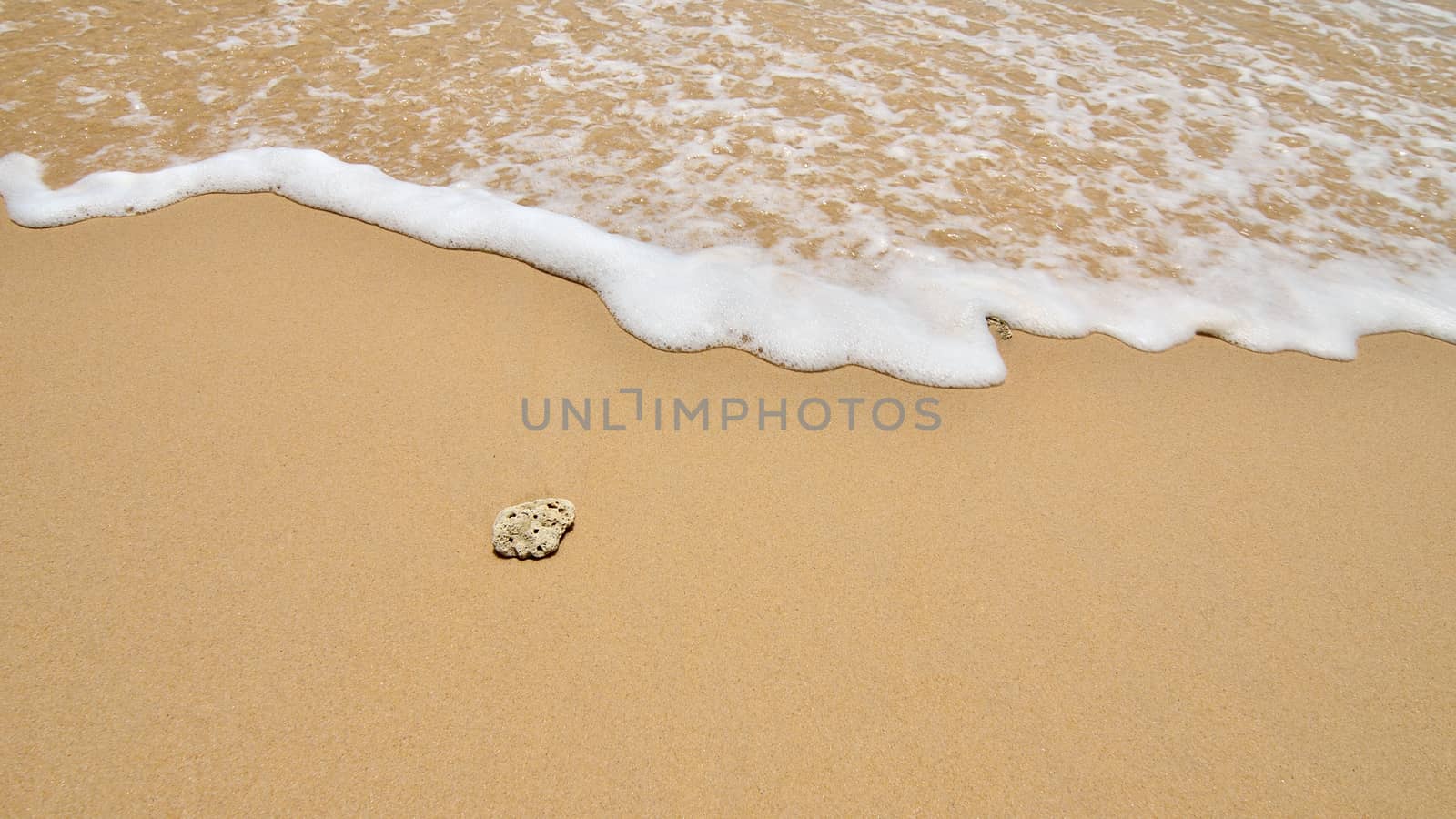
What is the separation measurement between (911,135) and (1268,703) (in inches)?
98.6

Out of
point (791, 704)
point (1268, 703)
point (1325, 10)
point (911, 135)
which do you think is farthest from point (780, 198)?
point (1325, 10)

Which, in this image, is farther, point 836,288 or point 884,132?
point 884,132

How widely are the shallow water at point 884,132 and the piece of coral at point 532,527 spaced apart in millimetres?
838

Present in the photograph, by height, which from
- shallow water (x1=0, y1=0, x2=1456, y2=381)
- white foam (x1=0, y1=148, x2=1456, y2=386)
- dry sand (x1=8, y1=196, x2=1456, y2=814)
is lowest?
dry sand (x1=8, y1=196, x2=1456, y2=814)

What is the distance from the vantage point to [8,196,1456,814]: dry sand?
142 centimetres

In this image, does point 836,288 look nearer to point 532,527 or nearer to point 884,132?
point 884,132

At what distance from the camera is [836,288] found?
2502mm

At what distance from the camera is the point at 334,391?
6.71 ft

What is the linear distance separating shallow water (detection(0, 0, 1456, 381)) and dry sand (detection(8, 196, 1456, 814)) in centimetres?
51

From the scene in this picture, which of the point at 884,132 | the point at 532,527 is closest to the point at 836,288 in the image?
the point at 884,132

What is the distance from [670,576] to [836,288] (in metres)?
1.20

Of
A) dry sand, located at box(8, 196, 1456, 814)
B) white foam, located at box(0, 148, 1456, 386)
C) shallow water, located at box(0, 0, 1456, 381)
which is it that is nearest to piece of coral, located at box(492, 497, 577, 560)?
dry sand, located at box(8, 196, 1456, 814)

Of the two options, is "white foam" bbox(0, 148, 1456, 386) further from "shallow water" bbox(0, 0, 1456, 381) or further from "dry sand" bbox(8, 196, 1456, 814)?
"dry sand" bbox(8, 196, 1456, 814)

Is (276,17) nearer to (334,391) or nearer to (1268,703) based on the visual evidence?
(334,391)
